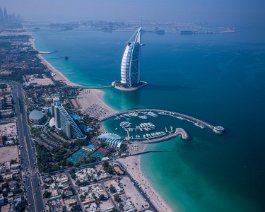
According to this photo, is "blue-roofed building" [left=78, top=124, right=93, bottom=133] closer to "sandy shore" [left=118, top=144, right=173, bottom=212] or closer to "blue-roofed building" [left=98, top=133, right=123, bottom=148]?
"blue-roofed building" [left=98, top=133, right=123, bottom=148]

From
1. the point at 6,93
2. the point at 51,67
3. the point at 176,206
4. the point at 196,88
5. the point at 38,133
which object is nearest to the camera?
the point at 176,206

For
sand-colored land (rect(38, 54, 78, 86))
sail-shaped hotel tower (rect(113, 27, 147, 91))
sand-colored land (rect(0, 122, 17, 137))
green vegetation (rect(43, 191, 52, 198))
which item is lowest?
green vegetation (rect(43, 191, 52, 198))

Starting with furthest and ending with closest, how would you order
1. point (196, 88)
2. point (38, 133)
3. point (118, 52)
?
1. point (118, 52)
2. point (196, 88)
3. point (38, 133)

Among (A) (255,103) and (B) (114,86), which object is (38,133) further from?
(A) (255,103)

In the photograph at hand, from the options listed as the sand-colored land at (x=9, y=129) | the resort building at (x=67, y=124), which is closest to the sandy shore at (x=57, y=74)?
the sand-colored land at (x=9, y=129)

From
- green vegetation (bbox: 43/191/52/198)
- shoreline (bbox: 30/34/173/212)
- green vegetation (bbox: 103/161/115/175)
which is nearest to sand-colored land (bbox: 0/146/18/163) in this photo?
green vegetation (bbox: 43/191/52/198)

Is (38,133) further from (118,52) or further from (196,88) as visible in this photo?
(118,52)

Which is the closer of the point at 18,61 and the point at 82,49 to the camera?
the point at 18,61

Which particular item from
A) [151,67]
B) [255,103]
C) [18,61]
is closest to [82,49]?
[18,61]
